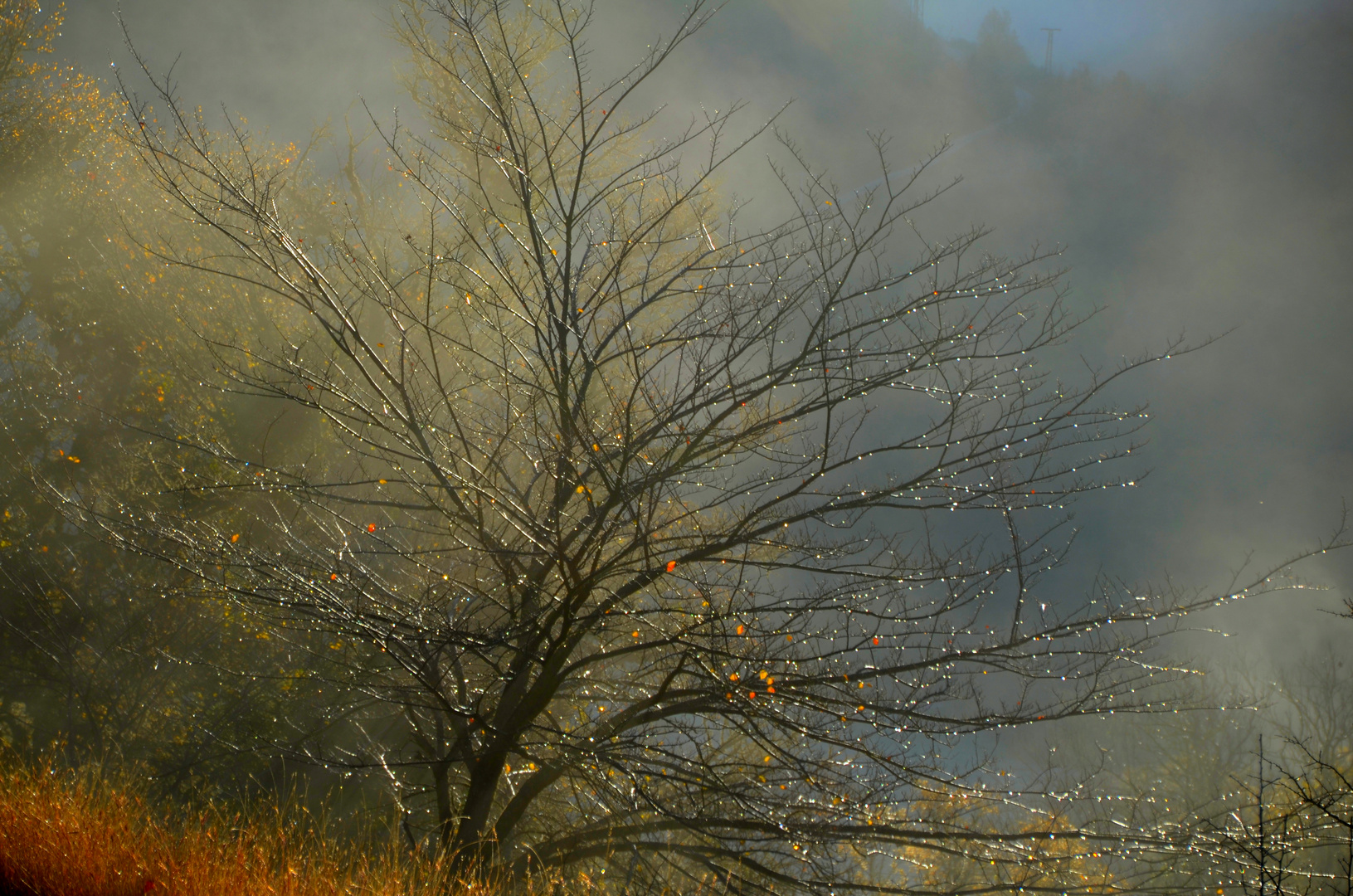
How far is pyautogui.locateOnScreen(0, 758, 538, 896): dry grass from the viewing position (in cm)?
301

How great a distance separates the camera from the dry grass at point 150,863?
301 centimetres

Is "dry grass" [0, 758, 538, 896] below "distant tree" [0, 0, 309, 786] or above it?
below

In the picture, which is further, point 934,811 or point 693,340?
point 934,811

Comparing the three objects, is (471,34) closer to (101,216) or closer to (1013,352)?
(1013,352)

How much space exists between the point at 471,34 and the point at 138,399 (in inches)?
429

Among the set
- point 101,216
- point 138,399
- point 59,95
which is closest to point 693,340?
point 138,399

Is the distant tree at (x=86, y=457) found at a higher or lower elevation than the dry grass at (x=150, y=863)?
higher

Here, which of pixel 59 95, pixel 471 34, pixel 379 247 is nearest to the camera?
pixel 471 34

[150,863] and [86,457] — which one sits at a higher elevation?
[86,457]

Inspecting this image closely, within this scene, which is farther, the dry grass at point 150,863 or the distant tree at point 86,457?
the distant tree at point 86,457

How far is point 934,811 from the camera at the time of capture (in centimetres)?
543

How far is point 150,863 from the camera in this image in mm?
3250

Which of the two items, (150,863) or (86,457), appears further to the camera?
(86,457)

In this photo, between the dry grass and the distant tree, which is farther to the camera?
the distant tree
